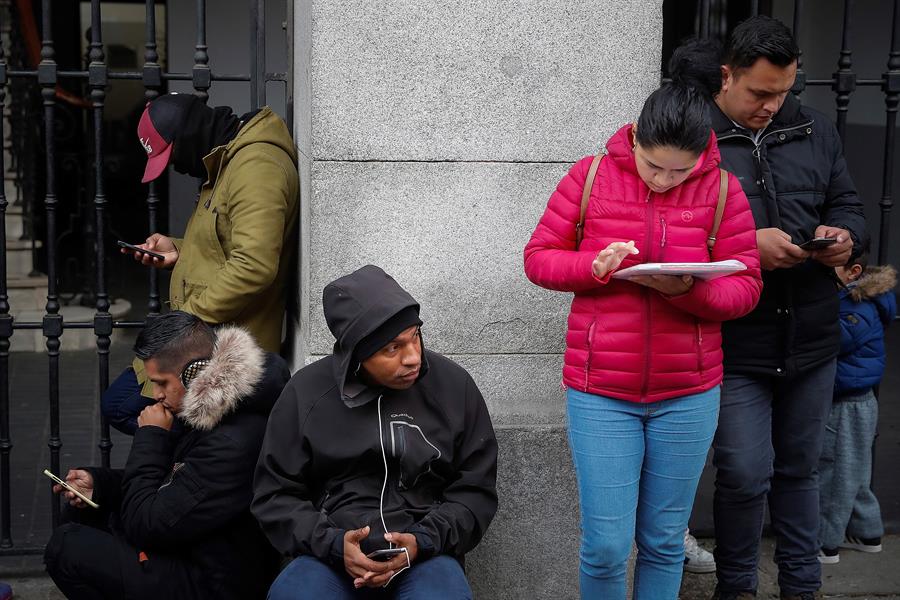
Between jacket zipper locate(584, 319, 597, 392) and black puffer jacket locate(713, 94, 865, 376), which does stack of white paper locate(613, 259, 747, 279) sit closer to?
jacket zipper locate(584, 319, 597, 392)

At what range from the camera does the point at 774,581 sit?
4.96 meters

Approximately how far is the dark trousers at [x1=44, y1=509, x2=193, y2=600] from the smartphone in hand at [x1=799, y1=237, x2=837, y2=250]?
223cm

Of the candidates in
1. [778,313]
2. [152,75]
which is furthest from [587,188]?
[152,75]

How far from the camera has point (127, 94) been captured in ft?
69.7

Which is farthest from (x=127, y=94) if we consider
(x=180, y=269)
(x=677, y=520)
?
(x=677, y=520)

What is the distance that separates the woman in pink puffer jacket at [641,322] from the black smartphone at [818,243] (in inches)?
13.8

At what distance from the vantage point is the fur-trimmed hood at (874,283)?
4.94m

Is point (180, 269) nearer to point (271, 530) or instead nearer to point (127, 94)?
point (271, 530)

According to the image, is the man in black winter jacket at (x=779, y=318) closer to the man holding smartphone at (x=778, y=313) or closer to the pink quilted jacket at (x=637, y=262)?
the man holding smartphone at (x=778, y=313)

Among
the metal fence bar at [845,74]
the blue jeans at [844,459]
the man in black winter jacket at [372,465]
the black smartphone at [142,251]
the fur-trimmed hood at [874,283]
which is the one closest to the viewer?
the man in black winter jacket at [372,465]

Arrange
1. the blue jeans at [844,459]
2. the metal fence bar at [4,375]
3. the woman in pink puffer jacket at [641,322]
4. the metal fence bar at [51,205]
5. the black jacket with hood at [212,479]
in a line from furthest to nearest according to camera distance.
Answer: the blue jeans at [844,459] < the metal fence bar at [4,375] < the metal fence bar at [51,205] < the black jacket with hood at [212,479] < the woman in pink puffer jacket at [641,322]

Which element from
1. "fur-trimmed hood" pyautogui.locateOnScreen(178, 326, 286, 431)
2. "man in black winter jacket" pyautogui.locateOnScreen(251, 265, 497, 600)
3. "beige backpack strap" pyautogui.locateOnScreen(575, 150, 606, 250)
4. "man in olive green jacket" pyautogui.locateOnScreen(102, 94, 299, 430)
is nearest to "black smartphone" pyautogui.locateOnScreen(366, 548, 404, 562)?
"man in black winter jacket" pyautogui.locateOnScreen(251, 265, 497, 600)

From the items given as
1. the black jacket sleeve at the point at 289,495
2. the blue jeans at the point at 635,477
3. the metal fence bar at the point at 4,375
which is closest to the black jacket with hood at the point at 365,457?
the black jacket sleeve at the point at 289,495

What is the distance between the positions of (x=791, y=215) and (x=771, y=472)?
0.89 m
